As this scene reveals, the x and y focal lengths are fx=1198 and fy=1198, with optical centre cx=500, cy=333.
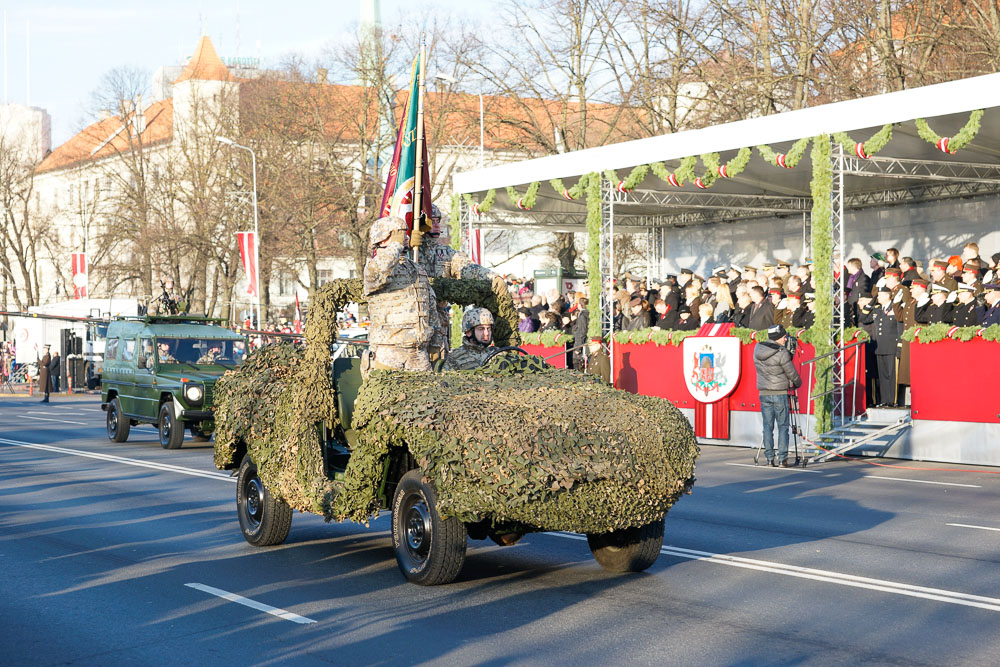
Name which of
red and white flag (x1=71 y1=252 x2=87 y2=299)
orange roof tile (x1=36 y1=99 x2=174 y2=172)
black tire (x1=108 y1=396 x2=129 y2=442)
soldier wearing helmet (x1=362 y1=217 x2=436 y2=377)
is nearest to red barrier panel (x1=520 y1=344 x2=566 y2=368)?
black tire (x1=108 y1=396 x2=129 y2=442)

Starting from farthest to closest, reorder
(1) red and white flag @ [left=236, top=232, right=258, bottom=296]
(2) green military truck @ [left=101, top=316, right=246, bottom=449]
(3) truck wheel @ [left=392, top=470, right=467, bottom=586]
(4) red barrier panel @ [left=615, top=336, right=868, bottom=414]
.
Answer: (1) red and white flag @ [left=236, top=232, right=258, bottom=296]
(2) green military truck @ [left=101, top=316, right=246, bottom=449]
(4) red barrier panel @ [left=615, top=336, right=868, bottom=414]
(3) truck wheel @ [left=392, top=470, right=467, bottom=586]

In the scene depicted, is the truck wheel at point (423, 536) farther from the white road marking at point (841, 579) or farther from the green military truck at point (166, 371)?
the green military truck at point (166, 371)

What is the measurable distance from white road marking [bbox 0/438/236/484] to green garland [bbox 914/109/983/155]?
11.6m

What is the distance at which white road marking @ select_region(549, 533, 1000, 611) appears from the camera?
7.79 metres

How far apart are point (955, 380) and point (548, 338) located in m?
10.7

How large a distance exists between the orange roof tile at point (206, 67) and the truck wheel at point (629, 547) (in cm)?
5606

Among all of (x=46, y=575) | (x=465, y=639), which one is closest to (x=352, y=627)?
(x=465, y=639)

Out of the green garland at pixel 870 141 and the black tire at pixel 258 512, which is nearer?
the black tire at pixel 258 512

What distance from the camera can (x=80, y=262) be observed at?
53.2 metres

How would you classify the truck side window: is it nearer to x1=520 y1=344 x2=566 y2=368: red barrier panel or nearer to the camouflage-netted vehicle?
x1=520 y1=344 x2=566 y2=368: red barrier panel

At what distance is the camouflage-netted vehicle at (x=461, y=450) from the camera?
7418mm

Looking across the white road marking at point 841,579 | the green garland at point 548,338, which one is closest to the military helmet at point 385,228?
the white road marking at point 841,579

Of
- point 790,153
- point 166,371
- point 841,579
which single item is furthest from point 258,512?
point 790,153

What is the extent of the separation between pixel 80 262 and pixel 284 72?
12.8 metres
